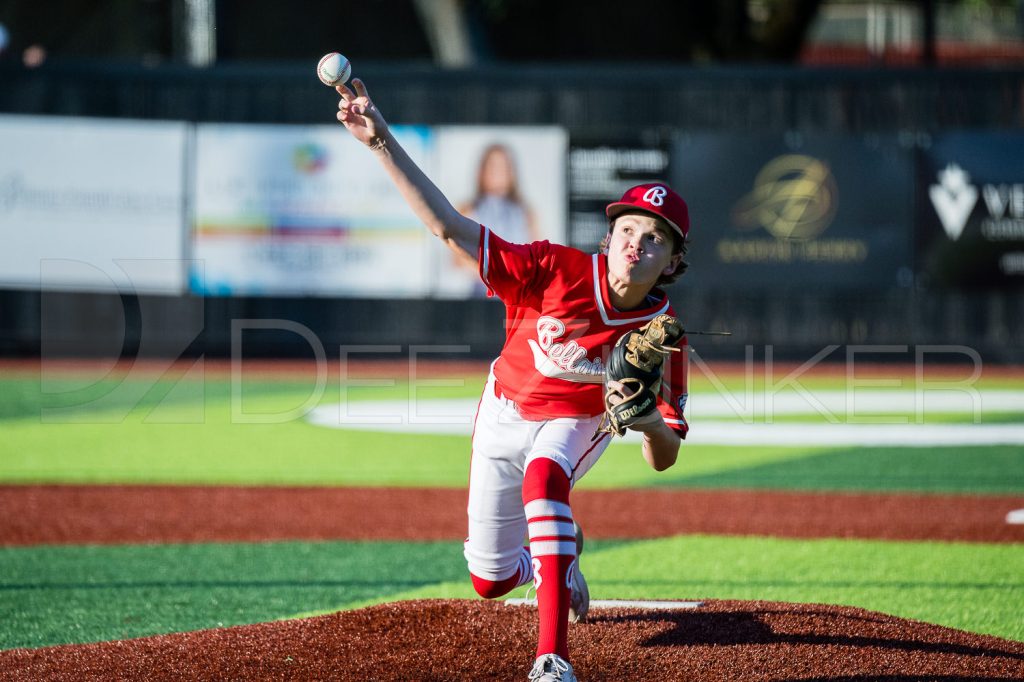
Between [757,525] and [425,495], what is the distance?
2414mm

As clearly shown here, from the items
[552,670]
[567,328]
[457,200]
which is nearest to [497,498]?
[567,328]

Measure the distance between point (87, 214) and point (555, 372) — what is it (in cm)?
1358

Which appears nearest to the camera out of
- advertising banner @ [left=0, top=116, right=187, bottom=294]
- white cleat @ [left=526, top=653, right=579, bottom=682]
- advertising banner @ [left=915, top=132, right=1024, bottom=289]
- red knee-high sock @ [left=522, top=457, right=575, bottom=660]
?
white cleat @ [left=526, top=653, right=579, bottom=682]

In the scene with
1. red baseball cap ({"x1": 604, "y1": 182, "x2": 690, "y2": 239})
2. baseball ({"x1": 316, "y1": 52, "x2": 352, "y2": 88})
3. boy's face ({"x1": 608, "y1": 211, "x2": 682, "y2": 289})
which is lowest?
boy's face ({"x1": 608, "y1": 211, "x2": 682, "y2": 289})

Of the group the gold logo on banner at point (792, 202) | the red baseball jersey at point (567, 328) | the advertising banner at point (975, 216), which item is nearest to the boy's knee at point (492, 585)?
the red baseball jersey at point (567, 328)

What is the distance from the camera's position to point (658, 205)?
4094 millimetres

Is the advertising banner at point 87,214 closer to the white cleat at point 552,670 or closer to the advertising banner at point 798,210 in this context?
the advertising banner at point 798,210

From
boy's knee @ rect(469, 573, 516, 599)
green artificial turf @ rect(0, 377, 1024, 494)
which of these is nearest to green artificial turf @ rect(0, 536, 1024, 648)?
boy's knee @ rect(469, 573, 516, 599)

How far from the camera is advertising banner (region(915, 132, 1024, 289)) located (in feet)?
53.3

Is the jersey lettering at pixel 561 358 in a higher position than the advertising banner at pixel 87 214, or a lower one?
lower

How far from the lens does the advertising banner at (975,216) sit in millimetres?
16234

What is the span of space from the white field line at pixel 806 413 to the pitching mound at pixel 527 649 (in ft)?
22.2

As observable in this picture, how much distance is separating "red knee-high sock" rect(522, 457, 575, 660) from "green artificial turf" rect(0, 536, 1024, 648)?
1.77m

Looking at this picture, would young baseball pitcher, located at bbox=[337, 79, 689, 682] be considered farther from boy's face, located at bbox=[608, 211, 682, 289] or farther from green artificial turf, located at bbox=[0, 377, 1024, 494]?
green artificial turf, located at bbox=[0, 377, 1024, 494]
